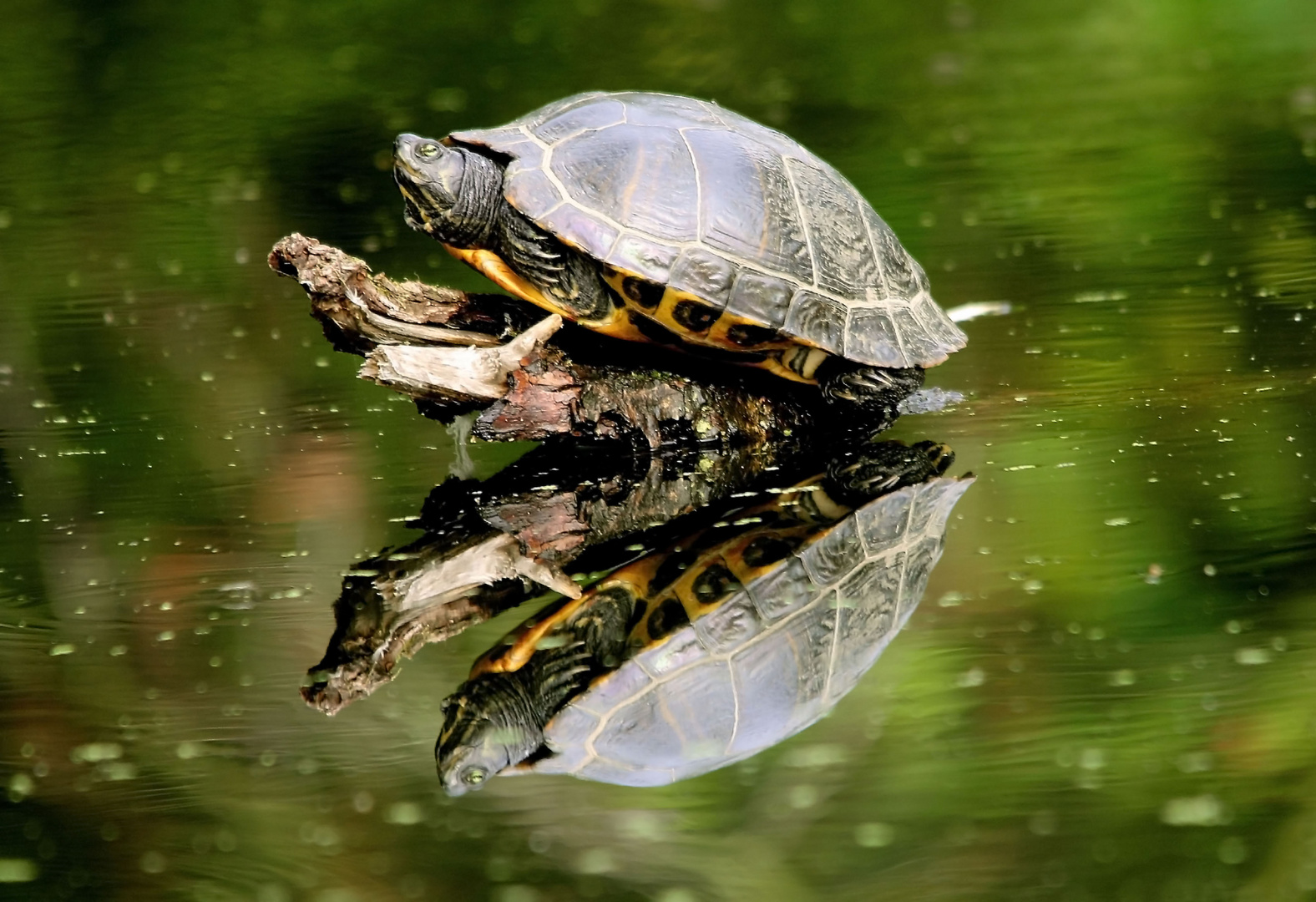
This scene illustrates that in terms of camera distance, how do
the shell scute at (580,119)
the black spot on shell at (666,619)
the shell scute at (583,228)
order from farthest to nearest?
the shell scute at (580,119) < the shell scute at (583,228) < the black spot on shell at (666,619)

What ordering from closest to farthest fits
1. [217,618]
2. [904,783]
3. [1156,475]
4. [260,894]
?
[260,894]
[904,783]
[217,618]
[1156,475]

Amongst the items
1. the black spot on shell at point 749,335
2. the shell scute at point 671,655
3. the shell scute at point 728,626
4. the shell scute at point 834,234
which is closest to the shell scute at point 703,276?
the black spot on shell at point 749,335

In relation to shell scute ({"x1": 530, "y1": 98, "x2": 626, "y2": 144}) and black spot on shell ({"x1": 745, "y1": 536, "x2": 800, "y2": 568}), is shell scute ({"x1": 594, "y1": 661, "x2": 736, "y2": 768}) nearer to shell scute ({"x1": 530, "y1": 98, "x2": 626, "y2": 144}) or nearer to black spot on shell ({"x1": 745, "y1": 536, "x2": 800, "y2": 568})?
black spot on shell ({"x1": 745, "y1": 536, "x2": 800, "y2": 568})

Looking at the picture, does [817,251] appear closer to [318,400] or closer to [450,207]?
[450,207]

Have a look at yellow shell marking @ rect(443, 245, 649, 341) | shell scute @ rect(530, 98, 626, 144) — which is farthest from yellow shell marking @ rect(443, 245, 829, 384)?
shell scute @ rect(530, 98, 626, 144)

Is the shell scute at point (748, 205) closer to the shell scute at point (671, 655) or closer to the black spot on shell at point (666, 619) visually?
the black spot on shell at point (666, 619)

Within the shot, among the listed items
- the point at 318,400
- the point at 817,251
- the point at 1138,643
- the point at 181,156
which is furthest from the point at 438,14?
the point at 1138,643

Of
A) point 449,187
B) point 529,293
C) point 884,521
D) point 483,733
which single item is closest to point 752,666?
point 483,733

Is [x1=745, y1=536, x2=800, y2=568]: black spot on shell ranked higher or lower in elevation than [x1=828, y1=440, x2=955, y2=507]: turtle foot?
higher
